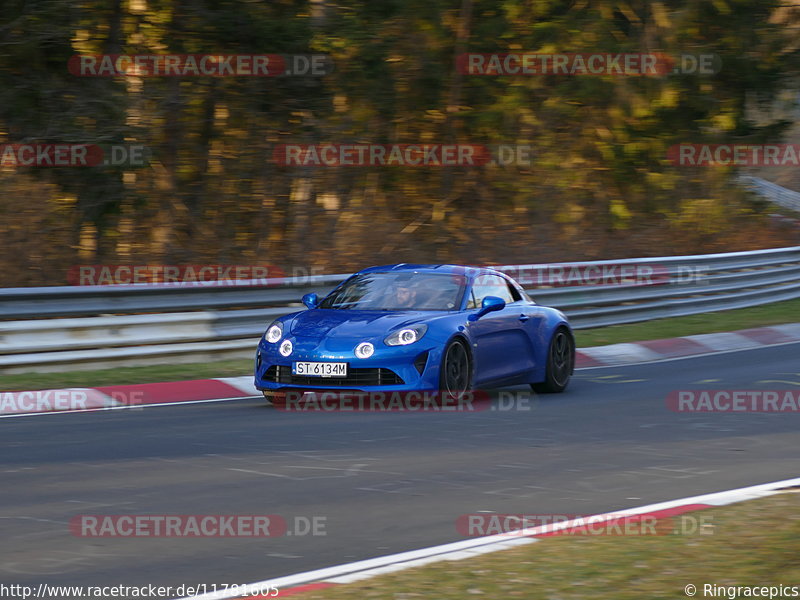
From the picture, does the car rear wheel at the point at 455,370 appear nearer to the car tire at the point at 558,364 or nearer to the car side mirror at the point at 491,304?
the car side mirror at the point at 491,304

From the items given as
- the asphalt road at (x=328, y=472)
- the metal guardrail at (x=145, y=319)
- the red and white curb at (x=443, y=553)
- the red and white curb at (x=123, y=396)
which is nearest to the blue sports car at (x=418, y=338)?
the asphalt road at (x=328, y=472)

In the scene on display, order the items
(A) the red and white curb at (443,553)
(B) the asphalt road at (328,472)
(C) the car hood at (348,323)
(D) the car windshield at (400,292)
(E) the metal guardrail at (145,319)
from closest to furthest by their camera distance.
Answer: (A) the red and white curb at (443,553) < (B) the asphalt road at (328,472) < (C) the car hood at (348,323) < (D) the car windshield at (400,292) < (E) the metal guardrail at (145,319)

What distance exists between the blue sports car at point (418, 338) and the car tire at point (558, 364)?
0.01m

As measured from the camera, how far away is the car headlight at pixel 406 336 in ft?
36.1

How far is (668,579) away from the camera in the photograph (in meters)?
5.17

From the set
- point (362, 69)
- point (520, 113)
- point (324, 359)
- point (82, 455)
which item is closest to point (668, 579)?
point (82, 455)

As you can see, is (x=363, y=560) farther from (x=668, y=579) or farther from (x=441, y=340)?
(x=441, y=340)

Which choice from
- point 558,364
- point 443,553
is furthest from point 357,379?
point 443,553

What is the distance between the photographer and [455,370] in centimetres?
1143

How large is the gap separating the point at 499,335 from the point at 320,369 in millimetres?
2052

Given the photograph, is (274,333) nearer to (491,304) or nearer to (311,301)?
(311,301)

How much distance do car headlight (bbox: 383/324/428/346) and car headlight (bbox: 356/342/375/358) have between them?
14cm

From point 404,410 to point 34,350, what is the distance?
3949mm

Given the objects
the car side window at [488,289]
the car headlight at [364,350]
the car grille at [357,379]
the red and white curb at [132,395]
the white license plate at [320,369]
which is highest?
the car side window at [488,289]
